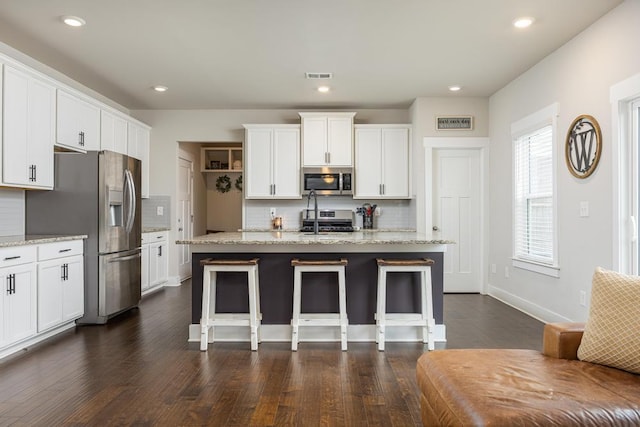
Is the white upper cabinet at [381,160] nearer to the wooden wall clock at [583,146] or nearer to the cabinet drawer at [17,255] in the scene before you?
the wooden wall clock at [583,146]

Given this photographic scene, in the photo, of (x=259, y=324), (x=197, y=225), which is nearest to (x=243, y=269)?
(x=259, y=324)

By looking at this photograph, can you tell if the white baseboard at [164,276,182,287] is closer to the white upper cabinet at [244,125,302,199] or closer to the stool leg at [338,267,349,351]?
the white upper cabinet at [244,125,302,199]

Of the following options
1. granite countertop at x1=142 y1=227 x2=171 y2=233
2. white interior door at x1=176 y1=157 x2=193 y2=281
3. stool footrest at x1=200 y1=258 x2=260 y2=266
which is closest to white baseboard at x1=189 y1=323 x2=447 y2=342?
stool footrest at x1=200 y1=258 x2=260 y2=266

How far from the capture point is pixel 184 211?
7.22m

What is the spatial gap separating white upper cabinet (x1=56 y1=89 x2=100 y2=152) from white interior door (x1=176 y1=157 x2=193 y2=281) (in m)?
1.93

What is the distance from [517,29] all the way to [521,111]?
4.78ft

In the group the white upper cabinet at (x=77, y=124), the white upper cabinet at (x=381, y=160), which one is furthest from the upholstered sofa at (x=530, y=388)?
the white upper cabinet at (x=381, y=160)

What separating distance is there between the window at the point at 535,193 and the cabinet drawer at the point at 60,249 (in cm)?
462

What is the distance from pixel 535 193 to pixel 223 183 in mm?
5599

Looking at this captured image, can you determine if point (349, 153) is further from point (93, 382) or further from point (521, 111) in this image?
point (93, 382)

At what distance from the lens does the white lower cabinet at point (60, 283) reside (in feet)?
12.1

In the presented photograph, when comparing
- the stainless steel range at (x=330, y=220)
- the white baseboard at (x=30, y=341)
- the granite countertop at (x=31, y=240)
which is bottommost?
the white baseboard at (x=30, y=341)

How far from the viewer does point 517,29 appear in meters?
3.74

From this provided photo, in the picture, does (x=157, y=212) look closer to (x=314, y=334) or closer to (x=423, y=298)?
(x=314, y=334)
